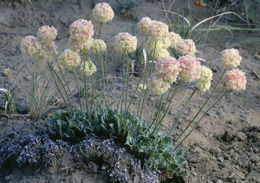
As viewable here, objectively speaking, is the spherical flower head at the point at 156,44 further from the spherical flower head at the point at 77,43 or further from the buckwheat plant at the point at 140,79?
the spherical flower head at the point at 77,43

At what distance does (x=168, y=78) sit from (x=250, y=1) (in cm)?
421

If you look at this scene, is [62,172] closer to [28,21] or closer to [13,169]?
[13,169]

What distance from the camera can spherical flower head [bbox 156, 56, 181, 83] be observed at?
7.50 feet

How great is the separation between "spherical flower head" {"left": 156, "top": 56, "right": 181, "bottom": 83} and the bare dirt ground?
35.1 inches

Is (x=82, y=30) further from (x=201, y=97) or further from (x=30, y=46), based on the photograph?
(x=201, y=97)

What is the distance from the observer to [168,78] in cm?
230

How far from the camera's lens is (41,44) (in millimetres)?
2588

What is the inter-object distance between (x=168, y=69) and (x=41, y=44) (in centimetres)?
81

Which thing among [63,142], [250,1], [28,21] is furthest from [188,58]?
[250,1]

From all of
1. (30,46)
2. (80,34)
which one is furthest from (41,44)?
(80,34)

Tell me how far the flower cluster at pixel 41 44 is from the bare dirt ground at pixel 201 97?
0.77 m

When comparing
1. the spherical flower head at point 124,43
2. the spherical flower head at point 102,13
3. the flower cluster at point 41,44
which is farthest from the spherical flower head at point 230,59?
the flower cluster at point 41,44

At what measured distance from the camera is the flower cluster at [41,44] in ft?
8.31

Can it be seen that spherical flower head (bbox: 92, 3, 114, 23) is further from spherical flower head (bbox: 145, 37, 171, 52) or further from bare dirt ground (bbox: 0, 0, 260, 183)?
bare dirt ground (bbox: 0, 0, 260, 183)
